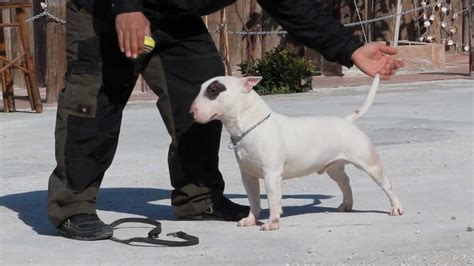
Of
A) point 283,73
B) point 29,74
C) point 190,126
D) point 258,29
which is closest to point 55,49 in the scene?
point 29,74

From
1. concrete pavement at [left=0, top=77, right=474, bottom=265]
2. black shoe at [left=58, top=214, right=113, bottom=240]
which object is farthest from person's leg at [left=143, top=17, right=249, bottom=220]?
black shoe at [left=58, top=214, right=113, bottom=240]

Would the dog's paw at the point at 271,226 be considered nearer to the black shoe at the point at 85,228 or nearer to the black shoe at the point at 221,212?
the black shoe at the point at 221,212

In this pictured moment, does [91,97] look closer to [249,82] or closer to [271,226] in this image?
[249,82]

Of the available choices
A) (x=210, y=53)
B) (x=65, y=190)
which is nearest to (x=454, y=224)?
(x=210, y=53)

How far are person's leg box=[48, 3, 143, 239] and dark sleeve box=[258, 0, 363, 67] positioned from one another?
0.89 meters

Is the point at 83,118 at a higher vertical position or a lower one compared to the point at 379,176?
higher

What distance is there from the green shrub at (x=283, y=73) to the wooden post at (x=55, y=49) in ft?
7.55

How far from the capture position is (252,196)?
640 cm

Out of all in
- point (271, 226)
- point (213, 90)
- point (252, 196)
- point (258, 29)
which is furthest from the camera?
point (258, 29)

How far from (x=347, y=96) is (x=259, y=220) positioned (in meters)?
7.50

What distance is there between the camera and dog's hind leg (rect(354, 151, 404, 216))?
6543mm

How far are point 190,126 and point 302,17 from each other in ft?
2.72

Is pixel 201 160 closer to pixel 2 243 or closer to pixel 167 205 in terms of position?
pixel 167 205

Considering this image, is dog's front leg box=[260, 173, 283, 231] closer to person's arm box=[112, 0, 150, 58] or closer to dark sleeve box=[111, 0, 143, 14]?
person's arm box=[112, 0, 150, 58]
